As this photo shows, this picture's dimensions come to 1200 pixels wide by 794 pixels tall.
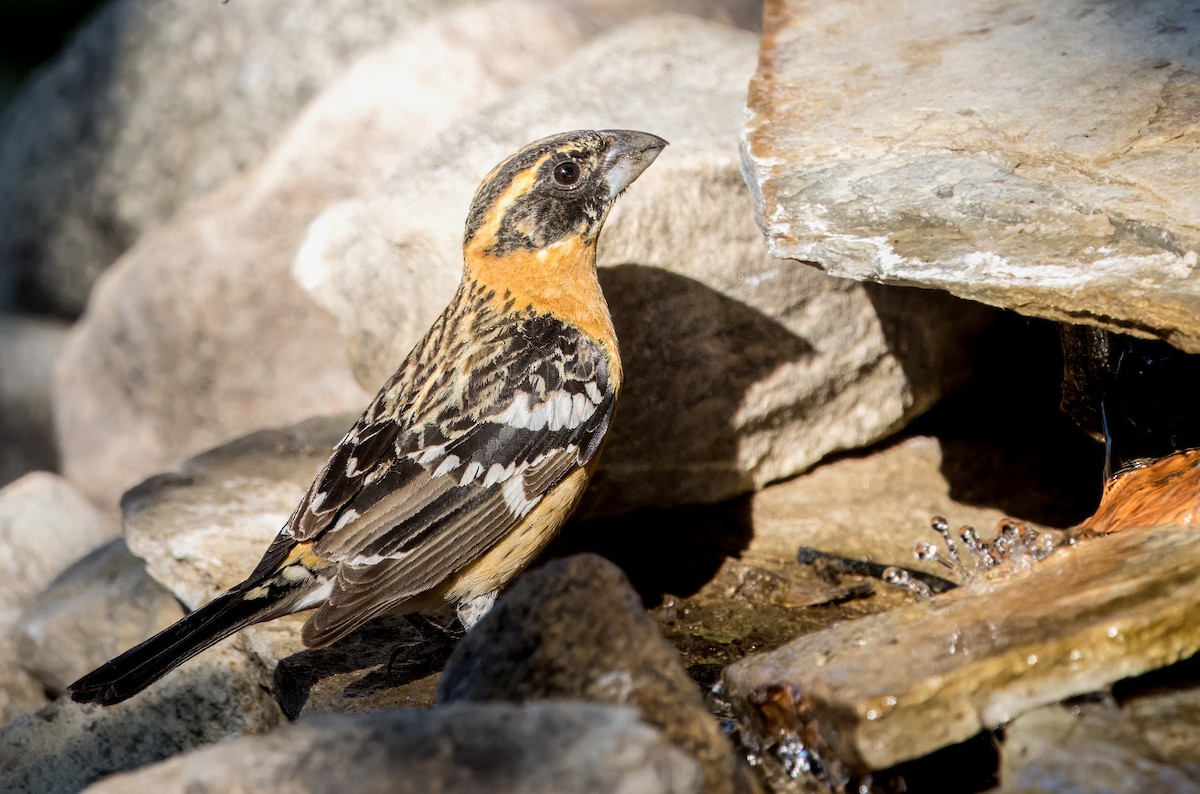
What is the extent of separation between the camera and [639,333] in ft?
18.8

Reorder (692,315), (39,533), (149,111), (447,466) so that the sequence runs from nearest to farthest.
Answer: (447,466) → (692,315) → (39,533) → (149,111)

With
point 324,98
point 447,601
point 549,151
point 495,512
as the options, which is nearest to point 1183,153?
point 549,151

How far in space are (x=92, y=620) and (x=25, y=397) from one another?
15.8 feet

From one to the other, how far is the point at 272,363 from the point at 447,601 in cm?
351

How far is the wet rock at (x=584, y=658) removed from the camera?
3.10 m

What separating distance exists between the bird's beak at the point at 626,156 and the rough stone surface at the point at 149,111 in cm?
485

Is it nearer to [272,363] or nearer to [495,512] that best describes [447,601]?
[495,512]

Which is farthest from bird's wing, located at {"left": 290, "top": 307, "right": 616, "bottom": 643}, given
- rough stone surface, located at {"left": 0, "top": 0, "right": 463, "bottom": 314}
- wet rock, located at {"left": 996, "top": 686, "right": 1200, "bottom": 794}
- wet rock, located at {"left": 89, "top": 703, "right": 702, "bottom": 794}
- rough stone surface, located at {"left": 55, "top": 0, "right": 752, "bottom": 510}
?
rough stone surface, located at {"left": 0, "top": 0, "right": 463, "bottom": 314}

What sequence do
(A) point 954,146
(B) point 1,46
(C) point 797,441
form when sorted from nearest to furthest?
(A) point 954,146, (C) point 797,441, (B) point 1,46

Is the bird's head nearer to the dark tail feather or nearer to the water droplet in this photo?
the dark tail feather

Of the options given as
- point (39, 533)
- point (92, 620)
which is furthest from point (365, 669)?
point (39, 533)

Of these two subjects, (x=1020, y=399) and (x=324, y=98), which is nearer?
(x=1020, y=399)

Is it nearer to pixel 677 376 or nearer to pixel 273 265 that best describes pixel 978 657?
pixel 677 376

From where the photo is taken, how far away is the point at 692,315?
18.9 feet
